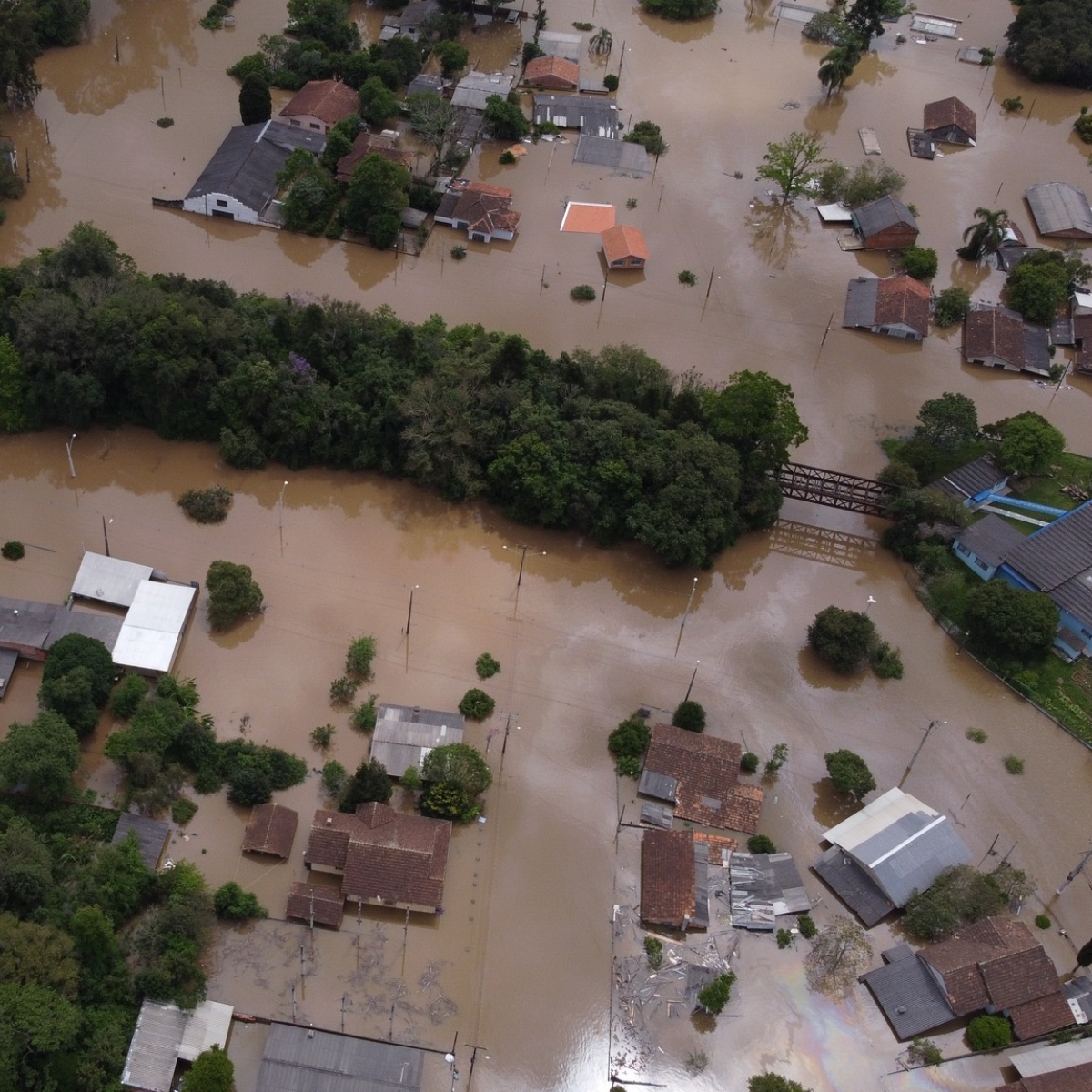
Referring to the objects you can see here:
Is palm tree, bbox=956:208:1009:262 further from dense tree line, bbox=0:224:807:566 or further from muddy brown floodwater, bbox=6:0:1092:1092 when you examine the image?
dense tree line, bbox=0:224:807:566

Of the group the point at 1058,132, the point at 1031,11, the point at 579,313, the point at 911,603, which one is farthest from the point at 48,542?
the point at 1031,11

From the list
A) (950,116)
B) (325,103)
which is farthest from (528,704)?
(950,116)

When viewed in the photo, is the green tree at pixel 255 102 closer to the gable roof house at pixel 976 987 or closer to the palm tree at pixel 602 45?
the palm tree at pixel 602 45

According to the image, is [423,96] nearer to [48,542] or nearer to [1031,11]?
[48,542]

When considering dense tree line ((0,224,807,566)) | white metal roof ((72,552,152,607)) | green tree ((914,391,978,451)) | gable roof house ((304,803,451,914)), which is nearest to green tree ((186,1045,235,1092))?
gable roof house ((304,803,451,914))

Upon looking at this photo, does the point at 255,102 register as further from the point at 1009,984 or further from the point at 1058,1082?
the point at 1058,1082
